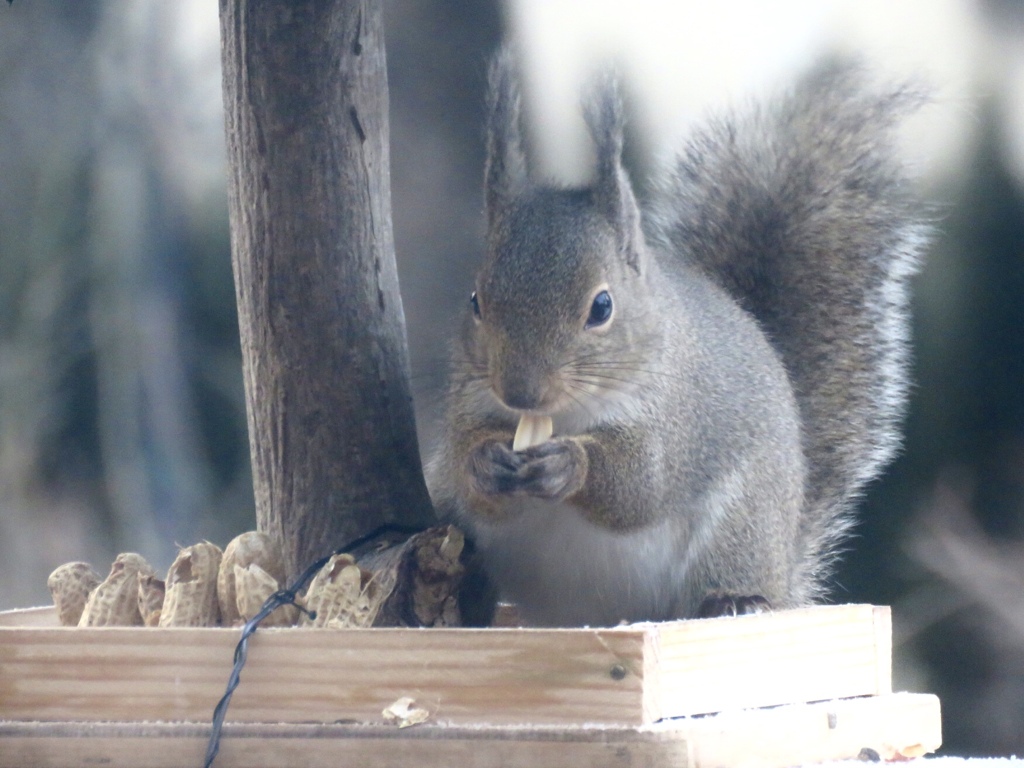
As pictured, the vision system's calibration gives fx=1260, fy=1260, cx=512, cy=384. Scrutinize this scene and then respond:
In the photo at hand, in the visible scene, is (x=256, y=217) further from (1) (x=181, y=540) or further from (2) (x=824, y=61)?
(1) (x=181, y=540)

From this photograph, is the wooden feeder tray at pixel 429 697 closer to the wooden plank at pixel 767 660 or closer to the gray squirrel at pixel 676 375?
the wooden plank at pixel 767 660

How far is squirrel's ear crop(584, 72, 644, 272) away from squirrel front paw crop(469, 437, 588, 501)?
0.24 metres

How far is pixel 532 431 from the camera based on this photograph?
124 centimetres

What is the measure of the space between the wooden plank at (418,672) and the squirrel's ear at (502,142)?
1.71ft

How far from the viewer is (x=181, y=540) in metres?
2.74

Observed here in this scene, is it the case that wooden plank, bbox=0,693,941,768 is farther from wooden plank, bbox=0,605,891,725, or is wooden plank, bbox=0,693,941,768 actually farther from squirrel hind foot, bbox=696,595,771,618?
squirrel hind foot, bbox=696,595,771,618

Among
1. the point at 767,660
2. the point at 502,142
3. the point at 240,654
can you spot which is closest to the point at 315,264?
the point at 502,142

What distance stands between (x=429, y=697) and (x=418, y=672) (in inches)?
0.8

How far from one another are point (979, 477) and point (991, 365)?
0.26 meters

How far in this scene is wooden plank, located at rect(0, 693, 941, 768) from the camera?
92 centimetres

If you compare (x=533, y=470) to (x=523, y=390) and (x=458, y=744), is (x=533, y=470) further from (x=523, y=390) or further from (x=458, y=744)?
(x=458, y=744)

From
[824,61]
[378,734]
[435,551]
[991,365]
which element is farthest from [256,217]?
[991,365]

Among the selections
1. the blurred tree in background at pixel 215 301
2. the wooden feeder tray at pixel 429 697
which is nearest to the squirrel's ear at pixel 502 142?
the wooden feeder tray at pixel 429 697

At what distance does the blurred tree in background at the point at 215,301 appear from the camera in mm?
2402
